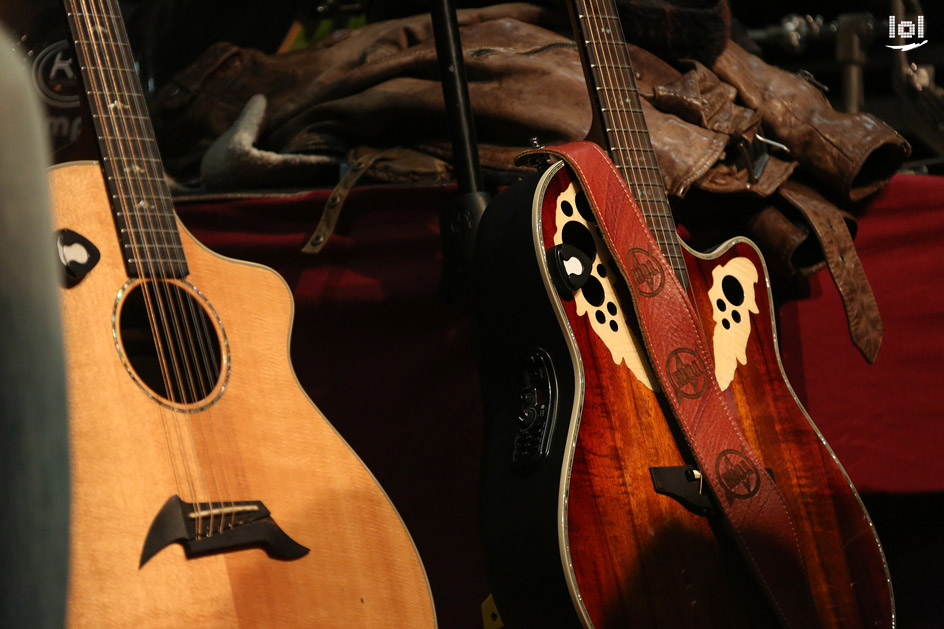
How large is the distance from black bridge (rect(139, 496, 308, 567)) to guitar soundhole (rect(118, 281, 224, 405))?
0.11 m

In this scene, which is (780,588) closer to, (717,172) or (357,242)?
(717,172)

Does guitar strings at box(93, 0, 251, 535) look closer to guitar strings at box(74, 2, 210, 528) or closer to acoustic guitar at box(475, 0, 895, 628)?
guitar strings at box(74, 2, 210, 528)

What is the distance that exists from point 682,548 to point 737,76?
0.83 m

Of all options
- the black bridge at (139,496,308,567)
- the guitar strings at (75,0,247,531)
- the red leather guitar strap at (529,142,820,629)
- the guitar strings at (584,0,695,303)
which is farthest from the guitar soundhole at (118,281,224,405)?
the guitar strings at (584,0,695,303)

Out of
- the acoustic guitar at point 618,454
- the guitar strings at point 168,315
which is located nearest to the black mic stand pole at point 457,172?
the acoustic guitar at point 618,454

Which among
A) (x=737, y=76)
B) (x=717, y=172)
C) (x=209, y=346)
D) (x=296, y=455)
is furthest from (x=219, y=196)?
(x=737, y=76)

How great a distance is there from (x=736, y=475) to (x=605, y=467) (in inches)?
6.0

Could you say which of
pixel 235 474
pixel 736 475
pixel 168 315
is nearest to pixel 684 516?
pixel 736 475

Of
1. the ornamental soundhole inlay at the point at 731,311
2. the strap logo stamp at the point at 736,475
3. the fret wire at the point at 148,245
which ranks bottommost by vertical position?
the strap logo stamp at the point at 736,475

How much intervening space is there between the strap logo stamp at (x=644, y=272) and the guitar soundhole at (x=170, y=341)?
1.42ft

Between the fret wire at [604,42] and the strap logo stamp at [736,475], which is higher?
the fret wire at [604,42]

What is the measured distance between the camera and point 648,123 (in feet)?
3.68

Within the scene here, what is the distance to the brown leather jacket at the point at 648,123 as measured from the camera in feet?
3.71

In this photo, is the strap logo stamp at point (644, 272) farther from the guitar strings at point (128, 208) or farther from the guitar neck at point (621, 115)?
the guitar strings at point (128, 208)
